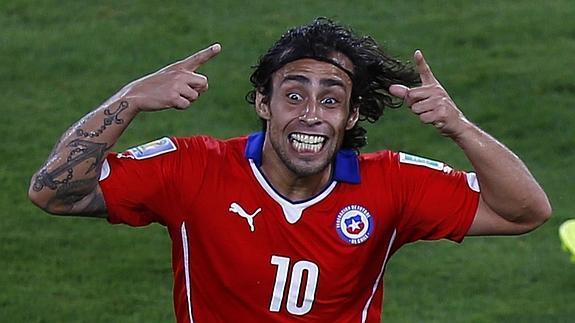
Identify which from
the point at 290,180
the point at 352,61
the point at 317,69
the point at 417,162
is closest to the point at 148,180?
the point at 290,180

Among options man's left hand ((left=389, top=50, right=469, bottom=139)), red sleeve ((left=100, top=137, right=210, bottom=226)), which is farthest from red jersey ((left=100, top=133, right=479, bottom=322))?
man's left hand ((left=389, top=50, right=469, bottom=139))

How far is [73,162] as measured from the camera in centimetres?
543

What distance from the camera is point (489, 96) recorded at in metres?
11.2

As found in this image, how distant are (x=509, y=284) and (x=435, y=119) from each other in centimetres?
344

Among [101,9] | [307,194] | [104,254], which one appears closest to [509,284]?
[104,254]

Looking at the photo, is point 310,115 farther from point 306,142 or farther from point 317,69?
point 317,69

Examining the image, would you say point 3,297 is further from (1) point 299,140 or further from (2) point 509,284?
(1) point 299,140

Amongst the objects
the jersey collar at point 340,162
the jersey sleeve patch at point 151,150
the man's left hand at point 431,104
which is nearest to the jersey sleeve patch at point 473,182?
the man's left hand at point 431,104

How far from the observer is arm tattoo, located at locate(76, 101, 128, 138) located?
17.9 feet

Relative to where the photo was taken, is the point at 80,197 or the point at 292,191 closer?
the point at 80,197

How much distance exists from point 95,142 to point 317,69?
0.87 metres

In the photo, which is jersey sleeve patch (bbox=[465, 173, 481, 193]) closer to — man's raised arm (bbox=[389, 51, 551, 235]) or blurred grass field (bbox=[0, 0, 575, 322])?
man's raised arm (bbox=[389, 51, 551, 235])

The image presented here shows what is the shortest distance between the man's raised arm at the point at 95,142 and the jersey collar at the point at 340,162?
434 mm

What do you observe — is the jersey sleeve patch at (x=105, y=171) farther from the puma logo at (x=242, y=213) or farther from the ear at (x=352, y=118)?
the ear at (x=352, y=118)
